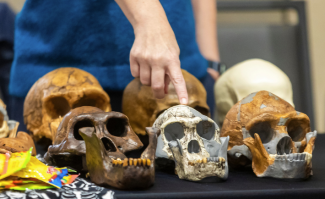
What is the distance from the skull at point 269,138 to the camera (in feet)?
2.52

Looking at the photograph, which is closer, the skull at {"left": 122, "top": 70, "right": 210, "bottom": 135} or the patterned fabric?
the patterned fabric

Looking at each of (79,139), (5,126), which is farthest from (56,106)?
(79,139)

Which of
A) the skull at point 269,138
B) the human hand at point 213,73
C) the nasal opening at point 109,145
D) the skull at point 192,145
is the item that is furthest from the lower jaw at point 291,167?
the human hand at point 213,73

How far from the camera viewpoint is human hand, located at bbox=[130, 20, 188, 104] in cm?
89

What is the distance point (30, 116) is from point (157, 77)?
1.53ft

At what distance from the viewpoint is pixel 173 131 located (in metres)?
0.92

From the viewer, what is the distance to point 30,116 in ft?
3.55

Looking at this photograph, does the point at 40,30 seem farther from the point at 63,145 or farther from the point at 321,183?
the point at 321,183

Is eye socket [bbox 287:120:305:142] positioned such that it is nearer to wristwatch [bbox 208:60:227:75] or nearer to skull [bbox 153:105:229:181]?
skull [bbox 153:105:229:181]

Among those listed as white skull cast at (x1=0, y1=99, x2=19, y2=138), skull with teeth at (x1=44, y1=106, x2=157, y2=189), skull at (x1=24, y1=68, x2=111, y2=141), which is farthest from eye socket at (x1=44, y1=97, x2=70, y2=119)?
skull with teeth at (x1=44, y1=106, x2=157, y2=189)

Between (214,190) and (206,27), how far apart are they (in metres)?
1.22

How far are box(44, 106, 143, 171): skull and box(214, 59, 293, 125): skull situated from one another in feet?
1.74

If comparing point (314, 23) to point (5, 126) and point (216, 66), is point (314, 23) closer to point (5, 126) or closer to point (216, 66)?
point (216, 66)

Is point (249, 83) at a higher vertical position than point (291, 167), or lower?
higher
